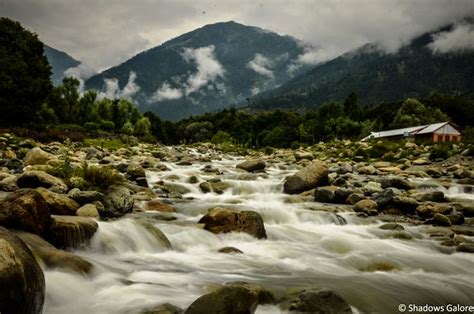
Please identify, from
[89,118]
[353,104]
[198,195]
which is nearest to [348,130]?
[353,104]

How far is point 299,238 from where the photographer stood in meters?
11.9

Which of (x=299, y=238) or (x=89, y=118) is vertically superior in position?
(x=89, y=118)

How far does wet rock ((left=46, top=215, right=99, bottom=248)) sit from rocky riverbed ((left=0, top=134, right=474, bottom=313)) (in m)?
0.02

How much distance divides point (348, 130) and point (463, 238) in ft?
264

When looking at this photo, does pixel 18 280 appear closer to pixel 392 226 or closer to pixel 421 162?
pixel 392 226

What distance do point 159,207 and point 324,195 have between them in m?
7.30

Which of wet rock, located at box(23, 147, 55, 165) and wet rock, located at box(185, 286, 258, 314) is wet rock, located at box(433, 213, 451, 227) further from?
wet rock, located at box(23, 147, 55, 165)

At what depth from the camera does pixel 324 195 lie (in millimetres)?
16859

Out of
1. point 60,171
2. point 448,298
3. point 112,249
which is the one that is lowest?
point 448,298

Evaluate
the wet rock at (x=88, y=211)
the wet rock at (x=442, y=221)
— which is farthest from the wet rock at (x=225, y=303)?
the wet rock at (x=442, y=221)

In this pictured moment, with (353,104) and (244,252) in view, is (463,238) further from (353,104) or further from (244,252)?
(353,104)

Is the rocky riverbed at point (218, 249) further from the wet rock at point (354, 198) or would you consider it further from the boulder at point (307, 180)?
the boulder at point (307, 180)

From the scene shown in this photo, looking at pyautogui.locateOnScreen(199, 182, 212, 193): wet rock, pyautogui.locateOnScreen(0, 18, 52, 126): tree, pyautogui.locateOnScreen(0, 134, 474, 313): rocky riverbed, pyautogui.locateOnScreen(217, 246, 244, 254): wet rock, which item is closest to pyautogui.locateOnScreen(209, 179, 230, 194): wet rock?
pyautogui.locateOnScreen(199, 182, 212, 193): wet rock

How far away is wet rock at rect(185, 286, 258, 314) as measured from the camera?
509cm
